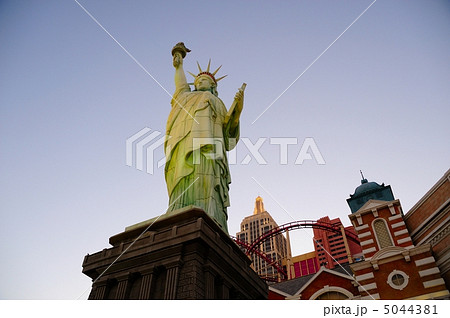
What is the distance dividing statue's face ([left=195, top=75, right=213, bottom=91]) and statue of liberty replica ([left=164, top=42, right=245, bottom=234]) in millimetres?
722

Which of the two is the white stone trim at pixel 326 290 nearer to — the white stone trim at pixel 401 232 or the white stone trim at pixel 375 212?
the white stone trim at pixel 401 232

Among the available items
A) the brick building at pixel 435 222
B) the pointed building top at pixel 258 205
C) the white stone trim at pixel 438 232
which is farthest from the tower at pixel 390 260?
the pointed building top at pixel 258 205

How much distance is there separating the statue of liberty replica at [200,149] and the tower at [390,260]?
18.9 ft

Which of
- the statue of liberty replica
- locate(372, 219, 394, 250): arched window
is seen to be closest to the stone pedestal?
the statue of liberty replica

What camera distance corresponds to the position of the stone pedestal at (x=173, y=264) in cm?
898

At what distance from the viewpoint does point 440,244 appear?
43.2ft

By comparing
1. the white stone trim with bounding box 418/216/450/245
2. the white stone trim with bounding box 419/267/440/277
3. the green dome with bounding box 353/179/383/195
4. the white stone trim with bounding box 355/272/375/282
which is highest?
the green dome with bounding box 353/179/383/195

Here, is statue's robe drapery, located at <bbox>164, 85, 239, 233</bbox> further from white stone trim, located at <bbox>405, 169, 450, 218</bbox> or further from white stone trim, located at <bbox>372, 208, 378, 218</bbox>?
white stone trim, located at <bbox>405, 169, 450, 218</bbox>

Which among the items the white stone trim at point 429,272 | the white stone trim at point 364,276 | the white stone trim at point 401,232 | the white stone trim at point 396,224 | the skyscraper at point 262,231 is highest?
the skyscraper at point 262,231

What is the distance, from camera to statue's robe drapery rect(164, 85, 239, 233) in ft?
42.1

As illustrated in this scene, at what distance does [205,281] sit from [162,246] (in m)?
1.44
